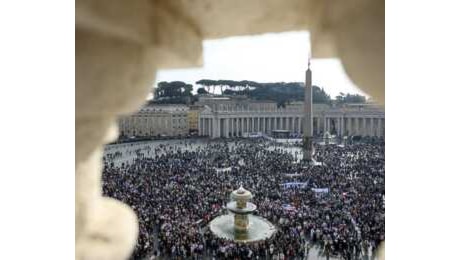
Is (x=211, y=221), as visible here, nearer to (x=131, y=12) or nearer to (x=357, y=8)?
(x=131, y=12)

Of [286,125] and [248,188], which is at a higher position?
[286,125]

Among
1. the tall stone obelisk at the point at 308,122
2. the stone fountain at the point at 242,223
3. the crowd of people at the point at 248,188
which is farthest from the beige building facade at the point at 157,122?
the tall stone obelisk at the point at 308,122

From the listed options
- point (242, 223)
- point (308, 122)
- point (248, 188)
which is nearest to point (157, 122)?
point (248, 188)

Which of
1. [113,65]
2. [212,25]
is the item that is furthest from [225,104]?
[113,65]

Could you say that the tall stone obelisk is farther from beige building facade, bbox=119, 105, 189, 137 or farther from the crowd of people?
beige building facade, bbox=119, 105, 189, 137

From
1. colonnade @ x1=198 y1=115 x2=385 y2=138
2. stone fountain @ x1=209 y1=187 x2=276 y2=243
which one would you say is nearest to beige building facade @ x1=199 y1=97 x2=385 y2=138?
colonnade @ x1=198 y1=115 x2=385 y2=138

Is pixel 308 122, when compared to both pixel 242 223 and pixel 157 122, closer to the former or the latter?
pixel 242 223
